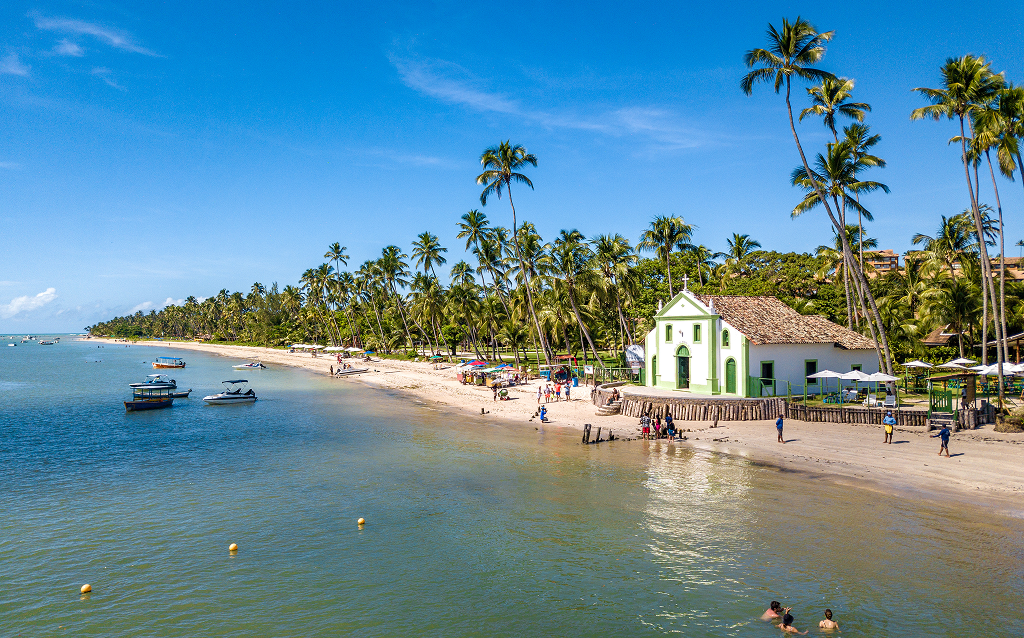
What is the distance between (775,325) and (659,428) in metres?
12.6

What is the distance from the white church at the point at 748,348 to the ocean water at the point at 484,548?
930 cm

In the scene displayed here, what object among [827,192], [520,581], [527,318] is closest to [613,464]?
[520,581]

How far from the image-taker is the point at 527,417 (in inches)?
1706

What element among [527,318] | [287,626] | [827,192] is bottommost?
[287,626]

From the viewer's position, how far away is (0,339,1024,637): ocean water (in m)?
14.4

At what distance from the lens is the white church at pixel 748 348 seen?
37406 mm

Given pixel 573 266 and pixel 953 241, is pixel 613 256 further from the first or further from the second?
pixel 953 241

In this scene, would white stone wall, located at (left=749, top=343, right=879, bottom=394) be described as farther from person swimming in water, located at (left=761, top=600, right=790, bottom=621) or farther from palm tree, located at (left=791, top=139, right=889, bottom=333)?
person swimming in water, located at (left=761, top=600, right=790, bottom=621)

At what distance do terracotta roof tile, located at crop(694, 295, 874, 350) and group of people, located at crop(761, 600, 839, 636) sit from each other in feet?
82.3

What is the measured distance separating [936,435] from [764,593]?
20.3 metres

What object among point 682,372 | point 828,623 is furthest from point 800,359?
point 828,623

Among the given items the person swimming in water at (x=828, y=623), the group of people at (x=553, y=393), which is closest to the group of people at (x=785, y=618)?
the person swimming in water at (x=828, y=623)

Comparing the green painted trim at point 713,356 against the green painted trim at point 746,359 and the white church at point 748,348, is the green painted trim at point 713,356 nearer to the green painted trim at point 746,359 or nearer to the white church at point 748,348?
the white church at point 748,348

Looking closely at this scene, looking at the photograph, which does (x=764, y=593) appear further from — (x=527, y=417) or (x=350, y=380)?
(x=350, y=380)
